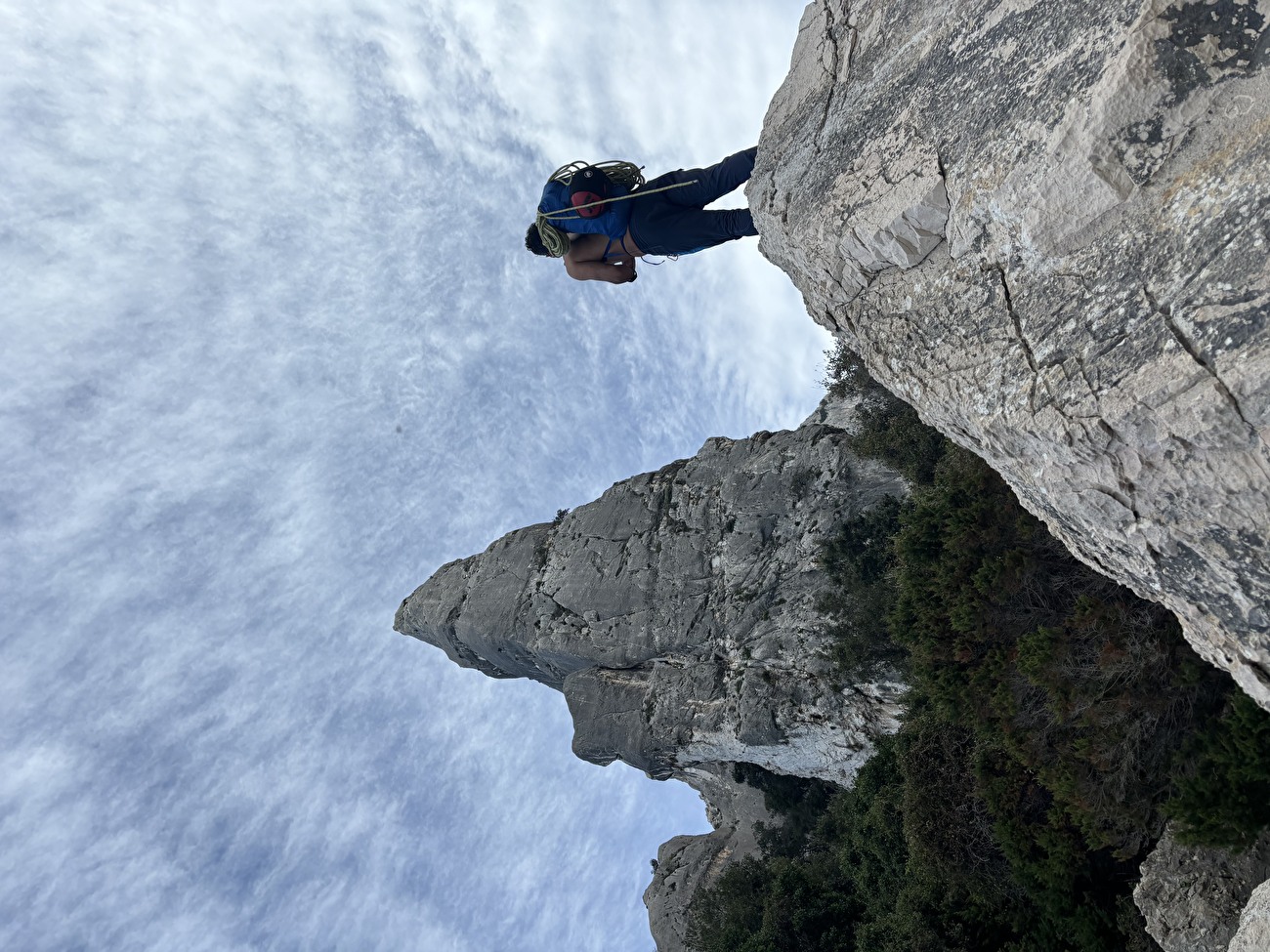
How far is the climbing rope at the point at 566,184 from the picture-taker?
815cm

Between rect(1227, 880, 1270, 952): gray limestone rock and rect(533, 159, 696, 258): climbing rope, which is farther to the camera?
rect(533, 159, 696, 258): climbing rope

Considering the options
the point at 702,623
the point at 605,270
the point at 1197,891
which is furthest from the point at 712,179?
the point at 702,623

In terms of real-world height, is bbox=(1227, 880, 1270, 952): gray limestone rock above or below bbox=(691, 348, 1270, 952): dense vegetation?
below

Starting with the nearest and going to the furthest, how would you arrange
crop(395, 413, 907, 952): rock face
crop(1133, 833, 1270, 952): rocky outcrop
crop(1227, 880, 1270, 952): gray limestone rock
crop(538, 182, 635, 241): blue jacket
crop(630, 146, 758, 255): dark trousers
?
1. crop(1227, 880, 1270, 952): gray limestone rock
2. crop(1133, 833, 1270, 952): rocky outcrop
3. crop(630, 146, 758, 255): dark trousers
4. crop(538, 182, 635, 241): blue jacket
5. crop(395, 413, 907, 952): rock face

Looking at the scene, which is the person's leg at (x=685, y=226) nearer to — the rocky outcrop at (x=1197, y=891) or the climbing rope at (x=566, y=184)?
the climbing rope at (x=566, y=184)

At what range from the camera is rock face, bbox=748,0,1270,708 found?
3.32 m

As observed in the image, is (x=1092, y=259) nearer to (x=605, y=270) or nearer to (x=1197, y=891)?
(x=605, y=270)

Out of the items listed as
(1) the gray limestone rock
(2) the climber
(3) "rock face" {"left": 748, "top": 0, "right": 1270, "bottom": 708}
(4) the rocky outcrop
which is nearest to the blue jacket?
(2) the climber

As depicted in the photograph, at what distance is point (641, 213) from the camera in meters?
8.35

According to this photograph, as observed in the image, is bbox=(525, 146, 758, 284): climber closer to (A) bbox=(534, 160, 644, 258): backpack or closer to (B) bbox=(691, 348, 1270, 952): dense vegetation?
(A) bbox=(534, 160, 644, 258): backpack

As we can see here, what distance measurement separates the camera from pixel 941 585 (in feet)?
39.5

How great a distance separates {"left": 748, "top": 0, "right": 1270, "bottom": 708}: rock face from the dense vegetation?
16.2ft

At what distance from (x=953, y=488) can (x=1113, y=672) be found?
13.0 ft

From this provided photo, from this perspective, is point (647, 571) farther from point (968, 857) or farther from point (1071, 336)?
point (1071, 336)
